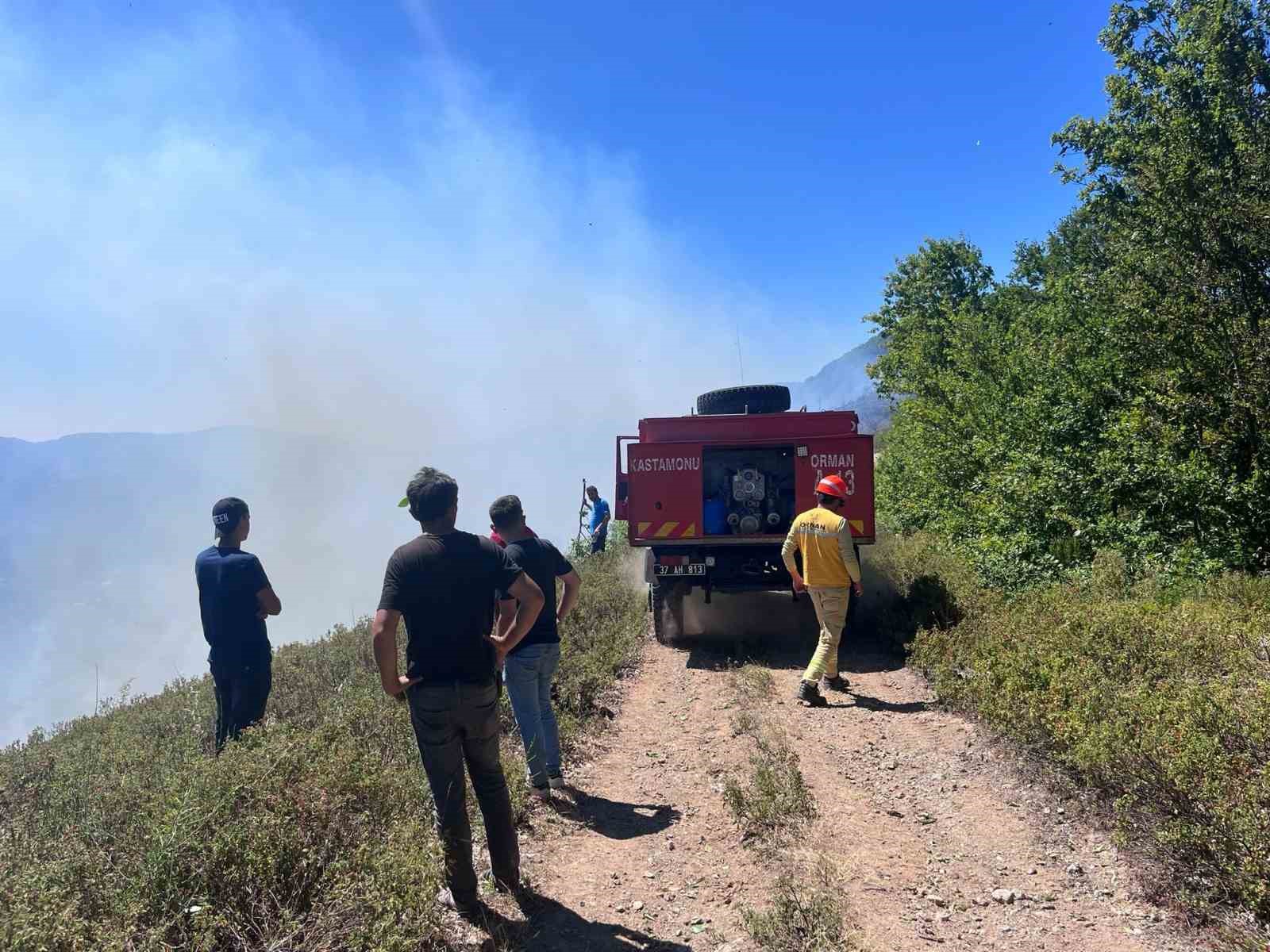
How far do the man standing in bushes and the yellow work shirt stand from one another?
2856mm

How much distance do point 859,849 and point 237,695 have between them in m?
3.72

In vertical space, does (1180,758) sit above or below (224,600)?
below

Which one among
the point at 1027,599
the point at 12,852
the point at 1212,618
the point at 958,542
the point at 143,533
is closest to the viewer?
the point at 12,852

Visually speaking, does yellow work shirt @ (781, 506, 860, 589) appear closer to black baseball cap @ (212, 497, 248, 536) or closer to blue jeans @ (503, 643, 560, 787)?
blue jeans @ (503, 643, 560, 787)

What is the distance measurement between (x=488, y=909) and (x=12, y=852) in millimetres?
1930

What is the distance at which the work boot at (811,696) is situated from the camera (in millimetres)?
6406

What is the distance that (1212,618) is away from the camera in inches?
192

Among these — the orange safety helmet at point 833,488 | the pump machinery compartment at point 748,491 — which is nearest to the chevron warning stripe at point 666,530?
the pump machinery compartment at point 748,491

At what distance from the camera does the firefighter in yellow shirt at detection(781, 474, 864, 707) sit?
21.8 ft

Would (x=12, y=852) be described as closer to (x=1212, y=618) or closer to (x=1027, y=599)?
(x=1212, y=618)

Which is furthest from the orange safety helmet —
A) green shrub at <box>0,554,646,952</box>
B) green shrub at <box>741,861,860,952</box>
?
green shrub at <box>741,861,860,952</box>

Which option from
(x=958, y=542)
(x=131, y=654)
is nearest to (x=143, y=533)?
(x=131, y=654)

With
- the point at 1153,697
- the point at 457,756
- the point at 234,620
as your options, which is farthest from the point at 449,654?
the point at 1153,697

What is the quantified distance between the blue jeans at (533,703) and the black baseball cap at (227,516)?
75.0 inches
